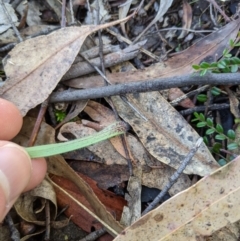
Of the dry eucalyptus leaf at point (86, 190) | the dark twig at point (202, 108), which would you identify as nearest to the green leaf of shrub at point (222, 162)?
the dark twig at point (202, 108)

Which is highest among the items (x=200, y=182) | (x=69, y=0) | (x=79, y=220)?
(x=69, y=0)

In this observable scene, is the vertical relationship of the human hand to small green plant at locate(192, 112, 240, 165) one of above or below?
above

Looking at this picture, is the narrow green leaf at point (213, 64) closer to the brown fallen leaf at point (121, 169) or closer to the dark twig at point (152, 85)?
the dark twig at point (152, 85)

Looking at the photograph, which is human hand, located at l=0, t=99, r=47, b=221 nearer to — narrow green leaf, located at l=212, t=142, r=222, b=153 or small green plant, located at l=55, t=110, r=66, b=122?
small green plant, located at l=55, t=110, r=66, b=122

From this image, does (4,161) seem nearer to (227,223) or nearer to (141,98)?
(141,98)

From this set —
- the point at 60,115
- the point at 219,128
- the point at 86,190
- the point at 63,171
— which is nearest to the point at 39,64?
the point at 60,115

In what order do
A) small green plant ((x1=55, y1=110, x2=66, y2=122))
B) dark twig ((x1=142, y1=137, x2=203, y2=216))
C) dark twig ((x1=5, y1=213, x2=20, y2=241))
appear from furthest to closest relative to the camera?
small green plant ((x1=55, y1=110, x2=66, y2=122))
dark twig ((x1=5, y1=213, x2=20, y2=241))
dark twig ((x1=142, y1=137, x2=203, y2=216))

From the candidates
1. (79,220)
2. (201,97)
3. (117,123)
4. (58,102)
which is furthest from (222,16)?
(79,220)

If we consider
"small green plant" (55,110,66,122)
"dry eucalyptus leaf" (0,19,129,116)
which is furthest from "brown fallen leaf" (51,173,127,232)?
"dry eucalyptus leaf" (0,19,129,116)
